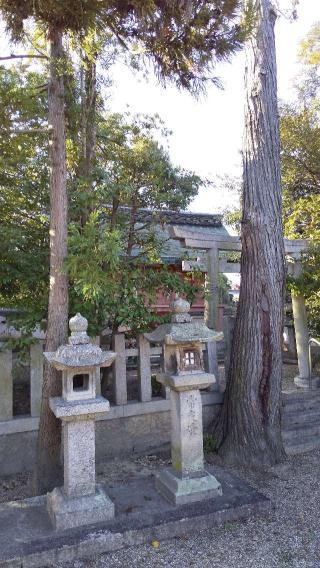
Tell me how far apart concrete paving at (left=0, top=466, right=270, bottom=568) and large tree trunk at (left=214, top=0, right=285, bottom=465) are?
0.92m

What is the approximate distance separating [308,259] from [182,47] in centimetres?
416

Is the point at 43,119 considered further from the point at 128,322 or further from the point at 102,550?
the point at 102,550

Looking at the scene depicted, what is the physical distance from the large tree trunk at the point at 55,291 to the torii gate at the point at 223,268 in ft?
5.80

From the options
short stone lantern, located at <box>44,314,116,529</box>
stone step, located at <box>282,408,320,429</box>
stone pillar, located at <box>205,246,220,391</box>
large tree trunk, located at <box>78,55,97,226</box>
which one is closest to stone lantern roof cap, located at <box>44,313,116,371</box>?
short stone lantern, located at <box>44,314,116,529</box>

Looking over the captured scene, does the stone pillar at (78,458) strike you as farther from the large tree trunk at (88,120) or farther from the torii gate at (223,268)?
the large tree trunk at (88,120)

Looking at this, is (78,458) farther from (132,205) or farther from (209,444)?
(132,205)

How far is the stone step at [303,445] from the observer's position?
5.29 meters

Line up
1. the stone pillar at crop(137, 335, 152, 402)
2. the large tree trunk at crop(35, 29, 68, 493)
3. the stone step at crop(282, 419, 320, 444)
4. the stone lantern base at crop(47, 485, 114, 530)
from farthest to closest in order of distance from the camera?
the stone step at crop(282, 419, 320, 444)
the stone pillar at crop(137, 335, 152, 402)
the large tree trunk at crop(35, 29, 68, 493)
the stone lantern base at crop(47, 485, 114, 530)

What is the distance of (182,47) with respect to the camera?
421 cm

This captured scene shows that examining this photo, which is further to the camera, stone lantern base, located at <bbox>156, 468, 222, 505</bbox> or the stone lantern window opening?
stone lantern base, located at <bbox>156, 468, 222, 505</bbox>

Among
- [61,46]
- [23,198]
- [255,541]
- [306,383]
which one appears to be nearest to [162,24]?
[61,46]

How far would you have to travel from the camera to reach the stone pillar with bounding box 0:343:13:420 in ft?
14.9

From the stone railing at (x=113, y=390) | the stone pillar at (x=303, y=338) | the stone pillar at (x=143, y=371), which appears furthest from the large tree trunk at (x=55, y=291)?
the stone pillar at (x=303, y=338)

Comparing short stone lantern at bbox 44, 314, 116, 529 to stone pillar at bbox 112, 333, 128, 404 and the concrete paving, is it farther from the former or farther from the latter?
stone pillar at bbox 112, 333, 128, 404
